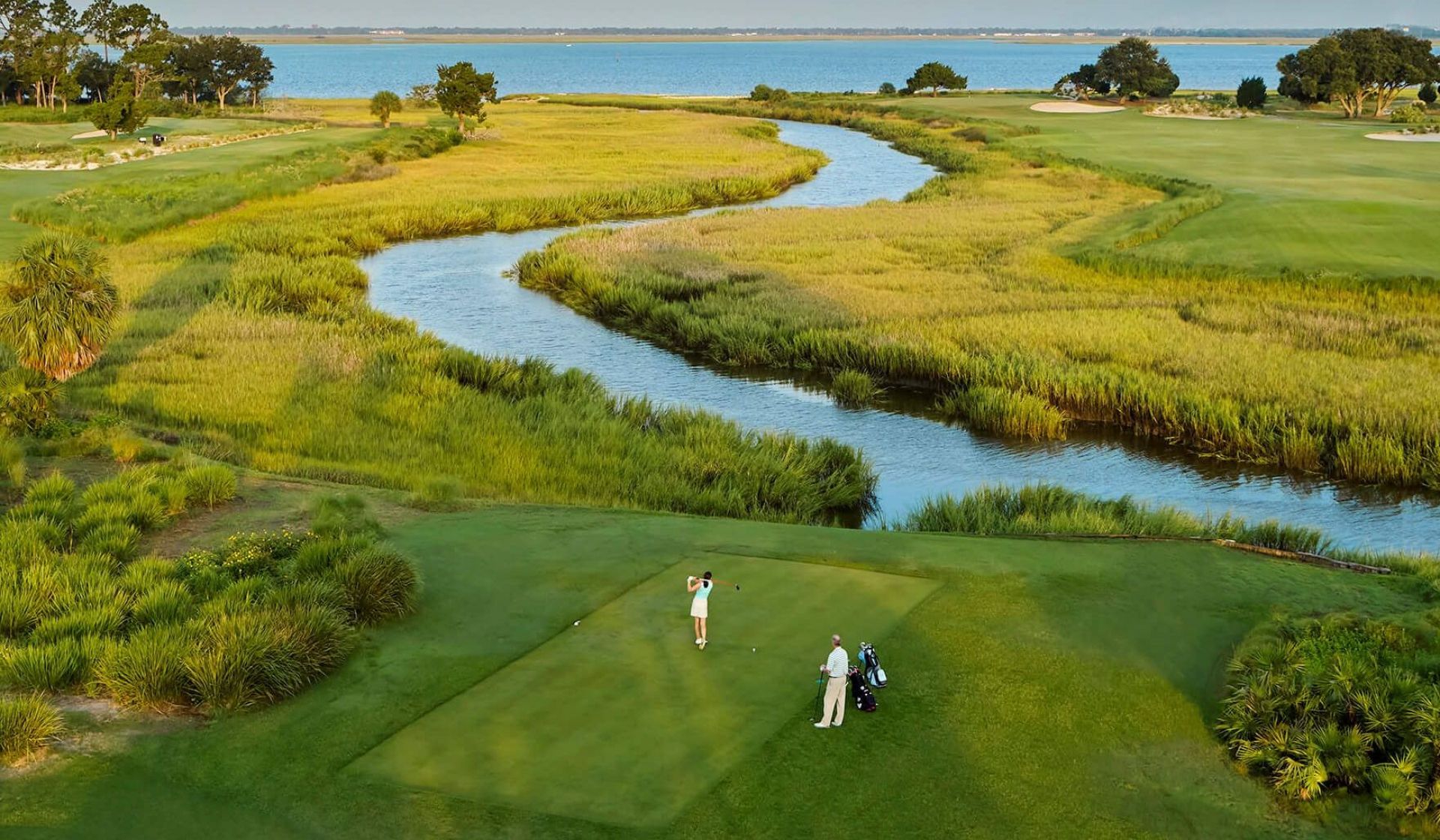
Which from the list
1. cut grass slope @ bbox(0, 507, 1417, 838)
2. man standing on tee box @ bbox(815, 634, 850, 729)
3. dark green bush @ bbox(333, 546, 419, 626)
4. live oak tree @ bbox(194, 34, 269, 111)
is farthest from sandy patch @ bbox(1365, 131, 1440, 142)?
live oak tree @ bbox(194, 34, 269, 111)

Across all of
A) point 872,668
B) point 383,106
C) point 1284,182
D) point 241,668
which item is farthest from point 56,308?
point 383,106

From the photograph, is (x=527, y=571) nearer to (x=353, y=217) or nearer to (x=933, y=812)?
(x=933, y=812)

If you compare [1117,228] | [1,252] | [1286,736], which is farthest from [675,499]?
[1117,228]

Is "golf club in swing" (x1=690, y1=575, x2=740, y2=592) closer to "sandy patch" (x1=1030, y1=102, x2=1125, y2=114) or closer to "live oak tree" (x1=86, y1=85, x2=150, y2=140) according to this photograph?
"live oak tree" (x1=86, y1=85, x2=150, y2=140)

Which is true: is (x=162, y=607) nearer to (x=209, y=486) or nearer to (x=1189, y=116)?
(x=209, y=486)

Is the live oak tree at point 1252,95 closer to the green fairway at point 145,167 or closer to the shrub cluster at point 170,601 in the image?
the green fairway at point 145,167

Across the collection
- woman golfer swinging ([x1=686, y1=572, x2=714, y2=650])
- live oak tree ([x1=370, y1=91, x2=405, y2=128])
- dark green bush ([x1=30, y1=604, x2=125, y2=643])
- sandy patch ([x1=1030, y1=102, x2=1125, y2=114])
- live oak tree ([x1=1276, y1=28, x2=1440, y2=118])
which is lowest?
dark green bush ([x1=30, y1=604, x2=125, y2=643])
